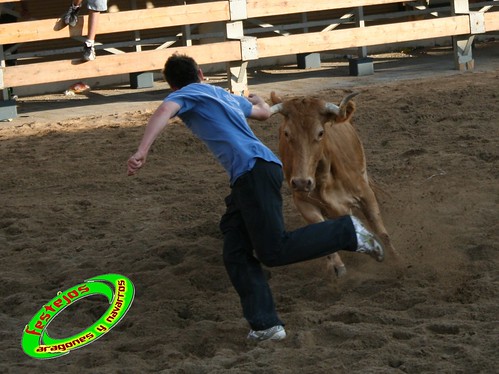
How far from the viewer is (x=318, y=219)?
7.19m

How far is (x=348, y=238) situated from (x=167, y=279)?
181cm

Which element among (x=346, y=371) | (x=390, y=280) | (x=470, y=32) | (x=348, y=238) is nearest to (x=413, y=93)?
(x=470, y=32)

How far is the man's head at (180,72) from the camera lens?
19.6 ft

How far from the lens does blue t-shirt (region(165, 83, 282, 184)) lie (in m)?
5.74

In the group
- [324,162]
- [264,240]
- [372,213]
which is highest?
[324,162]

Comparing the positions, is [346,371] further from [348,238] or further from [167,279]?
[167,279]

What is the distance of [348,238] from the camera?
19.0 ft

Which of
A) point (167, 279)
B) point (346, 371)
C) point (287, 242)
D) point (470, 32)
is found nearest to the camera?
point (346, 371)

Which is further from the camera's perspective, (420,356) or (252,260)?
(252,260)

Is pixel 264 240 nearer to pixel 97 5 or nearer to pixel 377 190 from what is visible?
pixel 377 190

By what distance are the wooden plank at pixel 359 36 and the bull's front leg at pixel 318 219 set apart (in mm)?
7121

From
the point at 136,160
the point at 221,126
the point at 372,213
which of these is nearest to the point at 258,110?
the point at 221,126

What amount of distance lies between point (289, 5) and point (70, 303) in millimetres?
8774

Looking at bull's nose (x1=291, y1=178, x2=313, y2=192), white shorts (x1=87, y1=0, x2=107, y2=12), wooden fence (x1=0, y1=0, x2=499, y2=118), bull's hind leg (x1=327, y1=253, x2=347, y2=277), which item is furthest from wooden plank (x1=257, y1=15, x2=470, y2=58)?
bull's nose (x1=291, y1=178, x2=313, y2=192)
